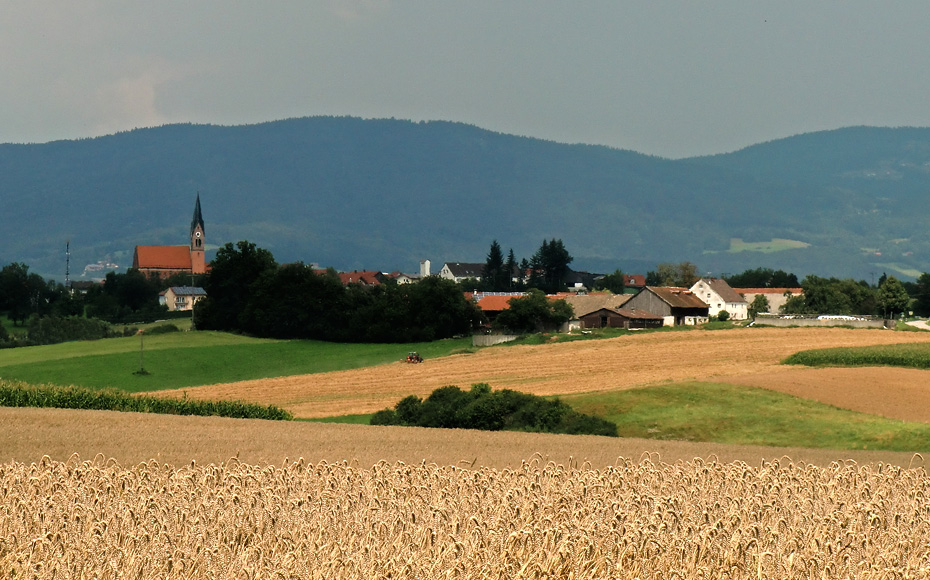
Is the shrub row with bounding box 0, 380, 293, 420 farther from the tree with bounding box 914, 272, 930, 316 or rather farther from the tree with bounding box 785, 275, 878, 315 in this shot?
the tree with bounding box 914, 272, 930, 316

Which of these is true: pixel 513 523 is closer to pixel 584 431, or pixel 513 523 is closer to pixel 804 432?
pixel 584 431

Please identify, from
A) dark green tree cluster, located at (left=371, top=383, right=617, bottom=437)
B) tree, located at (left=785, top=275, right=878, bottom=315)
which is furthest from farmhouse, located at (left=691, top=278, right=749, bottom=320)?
dark green tree cluster, located at (left=371, top=383, right=617, bottom=437)

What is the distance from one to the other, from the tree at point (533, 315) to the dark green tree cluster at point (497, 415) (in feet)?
194

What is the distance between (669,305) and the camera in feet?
390

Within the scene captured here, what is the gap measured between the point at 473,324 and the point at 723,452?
75.1m

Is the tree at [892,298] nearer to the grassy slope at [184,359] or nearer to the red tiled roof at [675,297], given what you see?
the red tiled roof at [675,297]

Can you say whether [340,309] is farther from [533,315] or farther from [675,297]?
[675,297]

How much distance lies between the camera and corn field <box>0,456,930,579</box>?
12344mm

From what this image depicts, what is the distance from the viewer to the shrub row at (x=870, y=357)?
198 ft

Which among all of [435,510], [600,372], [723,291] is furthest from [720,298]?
[435,510]

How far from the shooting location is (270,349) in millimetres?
94562

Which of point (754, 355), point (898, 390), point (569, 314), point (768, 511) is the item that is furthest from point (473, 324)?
point (768, 511)

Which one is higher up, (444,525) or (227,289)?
(227,289)

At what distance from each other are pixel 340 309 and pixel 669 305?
123 feet
